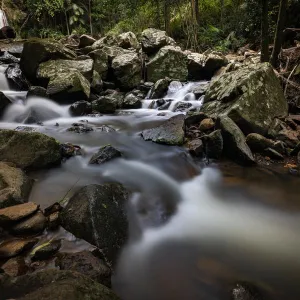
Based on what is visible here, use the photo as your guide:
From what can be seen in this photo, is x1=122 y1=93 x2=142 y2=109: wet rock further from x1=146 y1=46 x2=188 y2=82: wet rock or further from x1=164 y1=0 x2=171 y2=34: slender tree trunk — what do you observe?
x1=164 y1=0 x2=171 y2=34: slender tree trunk

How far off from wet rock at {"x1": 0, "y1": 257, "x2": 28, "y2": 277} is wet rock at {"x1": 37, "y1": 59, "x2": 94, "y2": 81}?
6574mm

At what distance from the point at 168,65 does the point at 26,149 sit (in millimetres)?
8151

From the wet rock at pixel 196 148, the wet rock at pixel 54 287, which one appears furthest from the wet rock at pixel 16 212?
the wet rock at pixel 196 148

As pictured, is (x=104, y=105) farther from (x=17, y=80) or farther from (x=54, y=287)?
(x=54, y=287)

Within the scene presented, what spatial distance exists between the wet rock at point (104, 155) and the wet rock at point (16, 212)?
1658 mm

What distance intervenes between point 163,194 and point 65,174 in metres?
1.53

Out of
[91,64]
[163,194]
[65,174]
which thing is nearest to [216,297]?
[163,194]

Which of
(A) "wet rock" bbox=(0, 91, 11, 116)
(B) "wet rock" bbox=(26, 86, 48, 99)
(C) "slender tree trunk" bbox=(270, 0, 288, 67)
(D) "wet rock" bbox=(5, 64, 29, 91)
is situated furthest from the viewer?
(D) "wet rock" bbox=(5, 64, 29, 91)

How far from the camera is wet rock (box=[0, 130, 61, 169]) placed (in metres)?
3.92

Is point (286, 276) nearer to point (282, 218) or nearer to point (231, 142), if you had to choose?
point (282, 218)

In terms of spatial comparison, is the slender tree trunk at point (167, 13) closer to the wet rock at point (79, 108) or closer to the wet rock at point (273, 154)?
the wet rock at point (79, 108)

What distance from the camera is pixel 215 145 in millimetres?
4762

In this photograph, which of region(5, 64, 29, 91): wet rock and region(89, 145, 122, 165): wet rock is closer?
region(89, 145, 122, 165): wet rock

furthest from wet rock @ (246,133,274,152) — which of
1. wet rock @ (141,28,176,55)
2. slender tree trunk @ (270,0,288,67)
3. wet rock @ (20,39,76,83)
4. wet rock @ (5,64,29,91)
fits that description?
wet rock @ (141,28,176,55)
